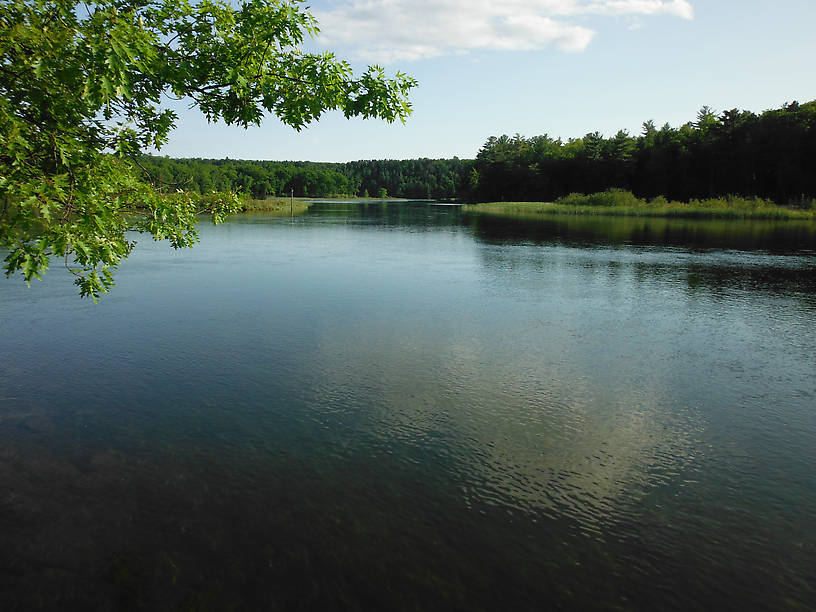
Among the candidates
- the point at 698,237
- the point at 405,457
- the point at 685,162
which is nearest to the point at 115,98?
the point at 405,457

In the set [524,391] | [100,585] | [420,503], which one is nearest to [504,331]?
[524,391]

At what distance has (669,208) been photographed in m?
79.4

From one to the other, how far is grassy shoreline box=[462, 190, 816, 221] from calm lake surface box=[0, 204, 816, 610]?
59780mm

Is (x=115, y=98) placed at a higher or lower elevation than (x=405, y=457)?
higher

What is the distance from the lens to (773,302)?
1870 cm

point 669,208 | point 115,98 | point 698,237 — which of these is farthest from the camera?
point 669,208

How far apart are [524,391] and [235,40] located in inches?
310

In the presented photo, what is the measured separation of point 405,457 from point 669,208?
274 ft

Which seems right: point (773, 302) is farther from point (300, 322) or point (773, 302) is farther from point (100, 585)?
point (100, 585)

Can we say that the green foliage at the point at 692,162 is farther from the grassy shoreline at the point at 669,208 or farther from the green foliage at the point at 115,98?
the green foliage at the point at 115,98

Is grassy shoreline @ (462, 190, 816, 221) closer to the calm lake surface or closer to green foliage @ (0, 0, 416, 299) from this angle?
the calm lake surface

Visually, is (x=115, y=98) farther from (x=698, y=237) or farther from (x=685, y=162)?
(x=685, y=162)

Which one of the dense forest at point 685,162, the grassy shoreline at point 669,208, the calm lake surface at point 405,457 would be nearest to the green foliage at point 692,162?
the dense forest at point 685,162

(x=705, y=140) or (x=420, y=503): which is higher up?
(x=705, y=140)
